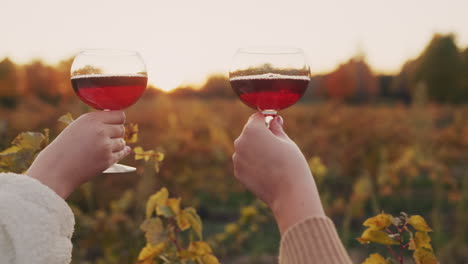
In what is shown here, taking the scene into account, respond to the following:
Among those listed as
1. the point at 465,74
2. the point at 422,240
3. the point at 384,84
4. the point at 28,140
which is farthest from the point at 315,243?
the point at 384,84

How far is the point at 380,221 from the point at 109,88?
118 cm

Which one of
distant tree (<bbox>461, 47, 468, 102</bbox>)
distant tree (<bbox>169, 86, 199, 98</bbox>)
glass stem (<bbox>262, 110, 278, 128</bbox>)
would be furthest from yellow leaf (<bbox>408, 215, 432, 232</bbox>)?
distant tree (<bbox>461, 47, 468, 102</bbox>)

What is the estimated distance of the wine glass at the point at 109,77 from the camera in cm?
203

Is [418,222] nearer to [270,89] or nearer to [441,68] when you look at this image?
[270,89]

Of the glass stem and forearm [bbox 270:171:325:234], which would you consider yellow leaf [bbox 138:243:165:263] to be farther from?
forearm [bbox 270:171:325:234]

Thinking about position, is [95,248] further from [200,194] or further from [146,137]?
[200,194]

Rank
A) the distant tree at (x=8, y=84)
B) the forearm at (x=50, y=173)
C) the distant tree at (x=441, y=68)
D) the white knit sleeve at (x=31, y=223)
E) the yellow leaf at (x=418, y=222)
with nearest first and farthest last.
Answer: the white knit sleeve at (x=31, y=223)
the forearm at (x=50, y=173)
the yellow leaf at (x=418, y=222)
the distant tree at (x=8, y=84)
the distant tree at (x=441, y=68)

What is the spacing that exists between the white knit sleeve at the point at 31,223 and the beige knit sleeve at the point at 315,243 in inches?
26.8

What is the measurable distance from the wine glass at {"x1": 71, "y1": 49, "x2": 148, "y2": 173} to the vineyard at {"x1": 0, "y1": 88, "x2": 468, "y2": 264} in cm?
148

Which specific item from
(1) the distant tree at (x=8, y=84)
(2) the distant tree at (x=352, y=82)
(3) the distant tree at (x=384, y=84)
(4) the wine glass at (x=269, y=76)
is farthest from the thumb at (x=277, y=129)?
(3) the distant tree at (x=384, y=84)

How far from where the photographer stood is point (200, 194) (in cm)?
919

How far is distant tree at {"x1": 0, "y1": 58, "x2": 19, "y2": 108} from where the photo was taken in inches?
1287

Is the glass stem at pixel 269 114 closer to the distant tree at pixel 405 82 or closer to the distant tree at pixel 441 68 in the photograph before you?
the distant tree at pixel 441 68

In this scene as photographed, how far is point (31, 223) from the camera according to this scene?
1425mm
